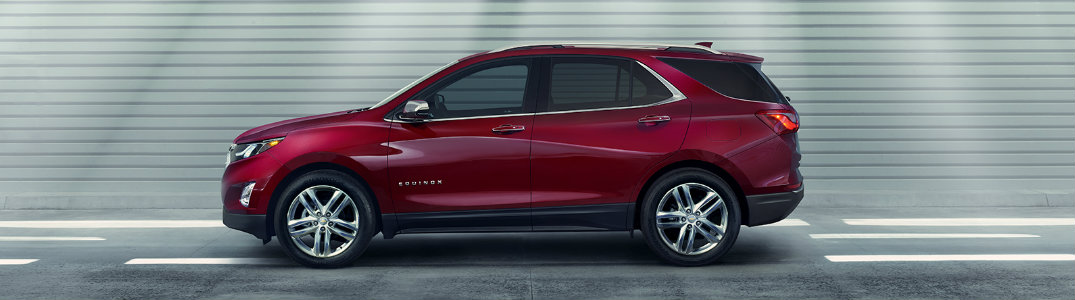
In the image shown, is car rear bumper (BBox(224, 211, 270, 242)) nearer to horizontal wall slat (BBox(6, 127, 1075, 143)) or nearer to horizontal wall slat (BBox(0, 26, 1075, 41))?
horizontal wall slat (BBox(6, 127, 1075, 143))

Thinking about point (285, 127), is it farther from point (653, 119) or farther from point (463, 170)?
point (653, 119)

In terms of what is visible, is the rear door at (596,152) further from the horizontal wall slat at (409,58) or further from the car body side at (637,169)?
the horizontal wall slat at (409,58)

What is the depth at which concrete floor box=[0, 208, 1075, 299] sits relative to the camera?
20.1ft

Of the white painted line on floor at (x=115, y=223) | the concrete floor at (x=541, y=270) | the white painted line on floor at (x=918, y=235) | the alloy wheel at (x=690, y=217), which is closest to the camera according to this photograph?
the concrete floor at (x=541, y=270)

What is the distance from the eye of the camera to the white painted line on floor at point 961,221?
941cm

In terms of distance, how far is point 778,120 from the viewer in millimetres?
7008

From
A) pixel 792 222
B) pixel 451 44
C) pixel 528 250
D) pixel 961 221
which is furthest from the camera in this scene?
pixel 451 44

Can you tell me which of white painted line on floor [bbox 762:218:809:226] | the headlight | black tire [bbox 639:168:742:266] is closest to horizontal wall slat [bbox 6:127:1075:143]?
white painted line on floor [bbox 762:218:809:226]

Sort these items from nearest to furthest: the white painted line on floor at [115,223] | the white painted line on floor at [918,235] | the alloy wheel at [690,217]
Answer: the alloy wheel at [690,217]
the white painted line on floor at [918,235]
the white painted line on floor at [115,223]

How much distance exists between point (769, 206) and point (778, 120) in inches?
21.3

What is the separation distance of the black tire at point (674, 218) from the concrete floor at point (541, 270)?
9 cm

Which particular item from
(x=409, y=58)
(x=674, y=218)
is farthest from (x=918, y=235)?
(x=409, y=58)

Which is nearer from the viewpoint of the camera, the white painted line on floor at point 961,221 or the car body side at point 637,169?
the car body side at point 637,169


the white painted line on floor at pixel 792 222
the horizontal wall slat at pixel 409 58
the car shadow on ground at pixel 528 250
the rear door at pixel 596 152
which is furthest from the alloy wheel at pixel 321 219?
the horizontal wall slat at pixel 409 58
